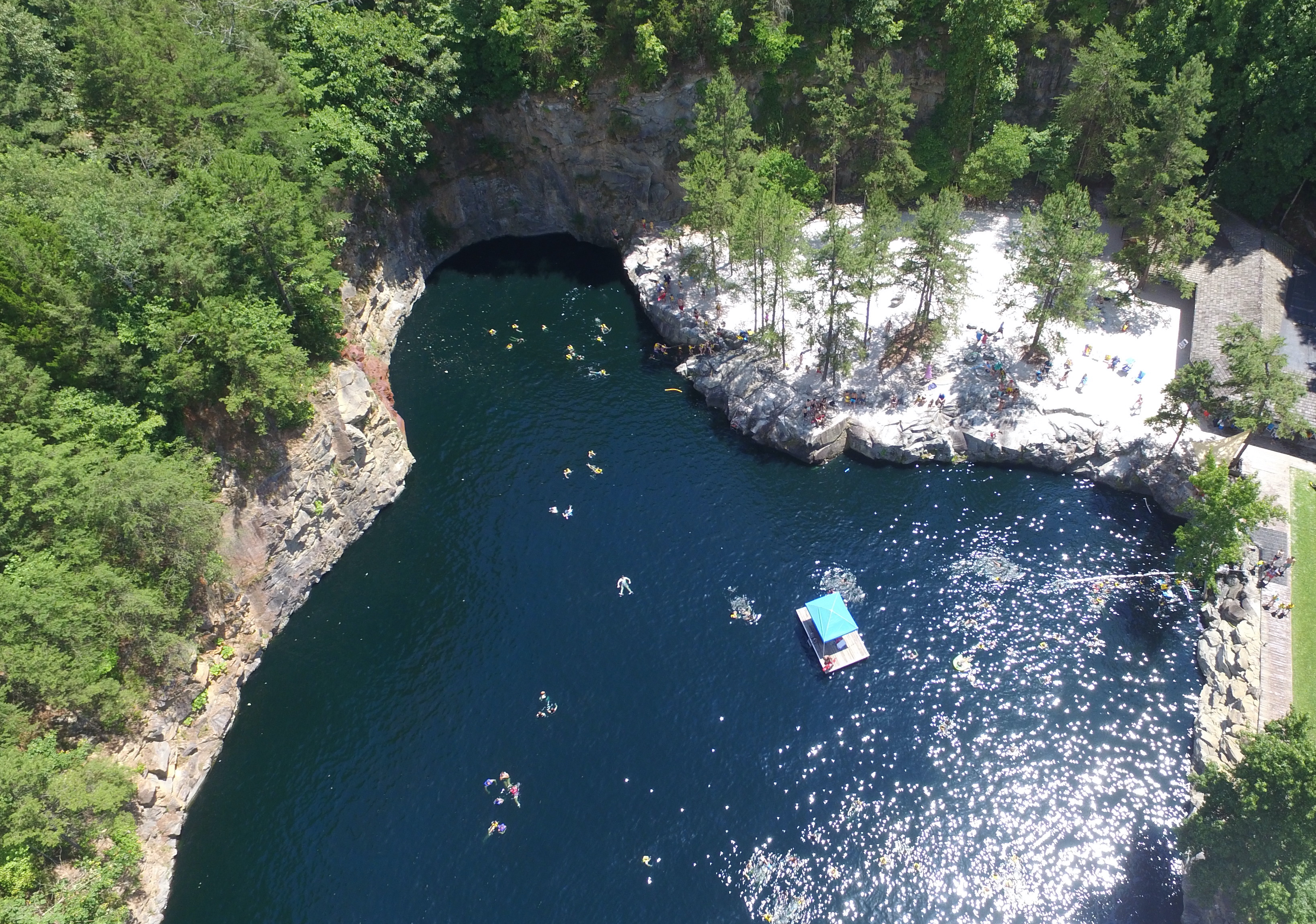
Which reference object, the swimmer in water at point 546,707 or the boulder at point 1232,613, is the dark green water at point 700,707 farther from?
the boulder at point 1232,613

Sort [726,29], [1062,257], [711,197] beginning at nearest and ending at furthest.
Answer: [1062,257] < [711,197] < [726,29]

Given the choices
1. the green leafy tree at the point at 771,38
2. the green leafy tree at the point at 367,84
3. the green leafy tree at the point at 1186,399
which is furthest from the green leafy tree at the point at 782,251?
the green leafy tree at the point at 367,84

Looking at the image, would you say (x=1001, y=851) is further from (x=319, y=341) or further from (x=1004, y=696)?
(x=319, y=341)

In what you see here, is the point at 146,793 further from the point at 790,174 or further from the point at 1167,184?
the point at 1167,184

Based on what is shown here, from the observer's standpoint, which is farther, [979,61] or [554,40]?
[554,40]

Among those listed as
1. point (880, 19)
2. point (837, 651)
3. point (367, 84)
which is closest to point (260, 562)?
point (837, 651)
